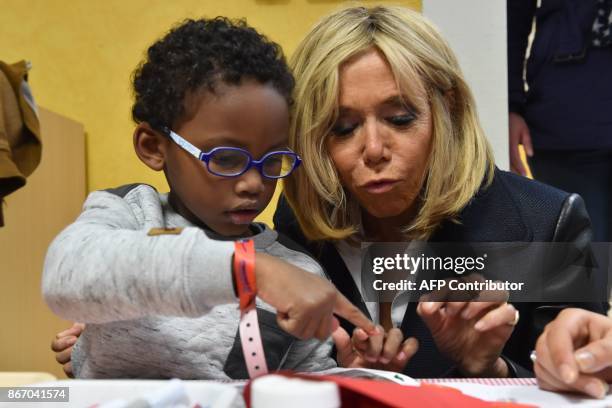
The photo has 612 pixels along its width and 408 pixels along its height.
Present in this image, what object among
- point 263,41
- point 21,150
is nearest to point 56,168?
point 21,150

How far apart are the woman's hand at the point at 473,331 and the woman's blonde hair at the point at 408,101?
224mm

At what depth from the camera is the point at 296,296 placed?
0.47 metres

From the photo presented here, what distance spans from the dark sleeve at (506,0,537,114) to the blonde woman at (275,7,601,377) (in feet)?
1.80

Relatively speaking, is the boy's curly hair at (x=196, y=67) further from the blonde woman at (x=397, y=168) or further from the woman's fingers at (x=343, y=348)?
the woman's fingers at (x=343, y=348)

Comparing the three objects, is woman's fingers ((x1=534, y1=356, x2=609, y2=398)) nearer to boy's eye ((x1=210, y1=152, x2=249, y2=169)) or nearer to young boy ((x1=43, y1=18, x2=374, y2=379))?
young boy ((x1=43, y1=18, x2=374, y2=379))

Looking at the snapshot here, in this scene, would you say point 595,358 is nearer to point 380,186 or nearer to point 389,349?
point 389,349

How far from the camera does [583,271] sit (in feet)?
2.92

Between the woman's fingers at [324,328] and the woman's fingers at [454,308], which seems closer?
the woman's fingers at [324,328]

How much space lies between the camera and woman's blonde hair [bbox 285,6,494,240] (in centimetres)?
87

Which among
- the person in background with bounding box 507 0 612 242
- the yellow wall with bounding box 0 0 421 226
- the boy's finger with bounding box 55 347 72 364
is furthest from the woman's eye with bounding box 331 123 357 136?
the yellow wall with bounding box 0 0 421 226

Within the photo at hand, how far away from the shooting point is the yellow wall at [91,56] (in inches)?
76.9

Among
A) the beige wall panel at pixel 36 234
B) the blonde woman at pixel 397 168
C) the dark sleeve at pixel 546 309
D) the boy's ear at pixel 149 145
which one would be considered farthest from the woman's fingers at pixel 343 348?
the beige wall panel at pixel 36 234

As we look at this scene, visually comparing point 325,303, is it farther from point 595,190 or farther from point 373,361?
point 595,190

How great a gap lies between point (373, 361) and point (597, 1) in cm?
103
